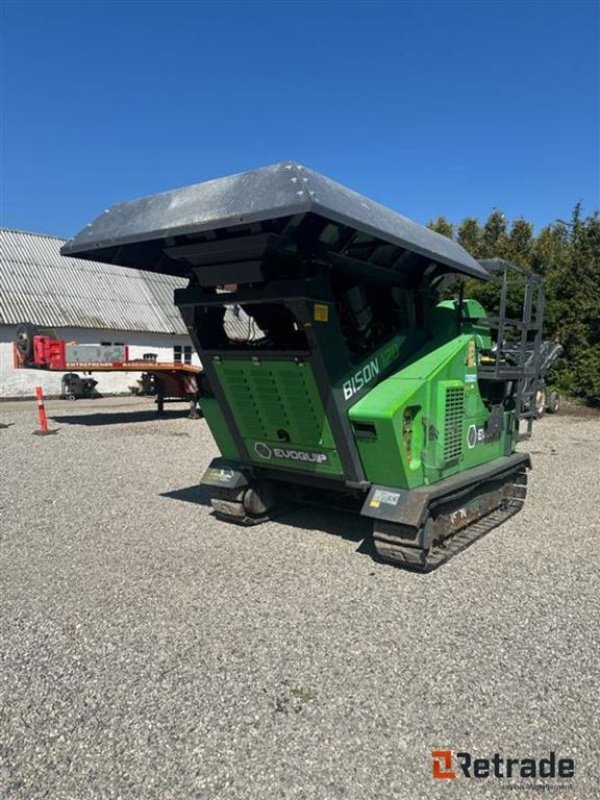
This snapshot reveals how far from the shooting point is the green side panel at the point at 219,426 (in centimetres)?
626

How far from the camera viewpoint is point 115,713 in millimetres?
3178

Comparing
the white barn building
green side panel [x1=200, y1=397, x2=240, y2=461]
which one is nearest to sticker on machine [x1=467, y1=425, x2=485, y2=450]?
green side panel [x1=200, y1=397, x2=240, y2=461]

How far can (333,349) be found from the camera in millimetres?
5016

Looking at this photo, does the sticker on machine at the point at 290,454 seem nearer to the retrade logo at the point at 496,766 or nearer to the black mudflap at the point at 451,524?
the black mudflap at the point at 451,524

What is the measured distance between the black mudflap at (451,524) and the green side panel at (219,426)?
Answer: 6.14 feet

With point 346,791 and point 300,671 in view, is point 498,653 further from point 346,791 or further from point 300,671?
point 346,791

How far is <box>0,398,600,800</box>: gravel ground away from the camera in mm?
2783

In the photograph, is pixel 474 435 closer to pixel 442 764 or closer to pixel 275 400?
pixel 275 400

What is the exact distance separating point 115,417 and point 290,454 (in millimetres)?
11843

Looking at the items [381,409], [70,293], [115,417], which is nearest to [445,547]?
[381,409]

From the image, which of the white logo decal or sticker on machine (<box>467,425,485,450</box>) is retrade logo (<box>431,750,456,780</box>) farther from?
sticker on machine (<box>467,425,485,450</box>)

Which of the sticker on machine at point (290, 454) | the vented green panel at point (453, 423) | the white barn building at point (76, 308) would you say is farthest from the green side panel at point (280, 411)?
the white barn building at point (76, 308)

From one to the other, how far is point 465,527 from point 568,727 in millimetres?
3283

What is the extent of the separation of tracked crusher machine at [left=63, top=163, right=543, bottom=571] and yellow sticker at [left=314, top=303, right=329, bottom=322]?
0.03 metres
